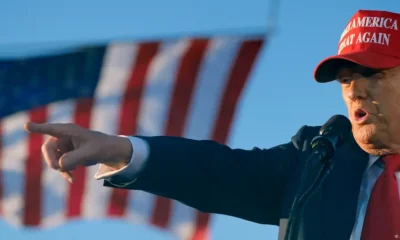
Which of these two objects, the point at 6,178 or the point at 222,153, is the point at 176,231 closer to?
the point at 6,178

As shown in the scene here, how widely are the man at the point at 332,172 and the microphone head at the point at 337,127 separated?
0.17 ft

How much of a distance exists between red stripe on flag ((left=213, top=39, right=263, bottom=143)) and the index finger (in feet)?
14.2

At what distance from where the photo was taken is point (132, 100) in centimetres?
716

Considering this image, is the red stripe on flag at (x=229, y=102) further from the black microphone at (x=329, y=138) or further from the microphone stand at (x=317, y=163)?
the microphone stand at (x=317, y=163)

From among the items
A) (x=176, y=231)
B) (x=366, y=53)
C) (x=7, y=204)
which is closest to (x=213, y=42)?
(x=176, y=231)

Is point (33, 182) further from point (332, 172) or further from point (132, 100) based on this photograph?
point (332, 172)

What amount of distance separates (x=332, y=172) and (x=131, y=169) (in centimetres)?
74

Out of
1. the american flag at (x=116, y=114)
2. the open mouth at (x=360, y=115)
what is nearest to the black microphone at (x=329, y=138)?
the open mouth at (x=360, y=115)

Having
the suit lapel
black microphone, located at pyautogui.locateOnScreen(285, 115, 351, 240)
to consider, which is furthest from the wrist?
the suit lapel

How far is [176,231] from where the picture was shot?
7293 millimetres

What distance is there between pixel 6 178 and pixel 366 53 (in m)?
4.39

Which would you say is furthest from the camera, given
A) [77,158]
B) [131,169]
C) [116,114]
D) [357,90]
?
[116,114]

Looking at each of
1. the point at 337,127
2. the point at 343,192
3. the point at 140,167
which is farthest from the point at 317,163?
the point at 140,167

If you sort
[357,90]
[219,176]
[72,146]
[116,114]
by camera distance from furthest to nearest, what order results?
[116,114] < [357,90] < [219,176] < [72,146]
